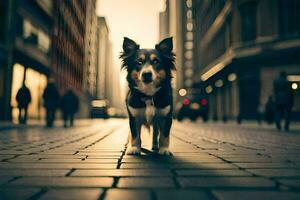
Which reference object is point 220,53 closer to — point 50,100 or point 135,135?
point 50,100

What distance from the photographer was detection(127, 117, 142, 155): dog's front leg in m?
4.70

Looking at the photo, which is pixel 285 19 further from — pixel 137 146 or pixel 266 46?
pixel 137 146

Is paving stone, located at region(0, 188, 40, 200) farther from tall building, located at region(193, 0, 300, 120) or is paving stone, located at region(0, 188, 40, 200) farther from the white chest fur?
tall building, located at region(193, 0, 300, 120)

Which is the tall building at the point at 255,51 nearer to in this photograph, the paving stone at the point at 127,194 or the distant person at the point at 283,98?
the distant person at the point at 283,98

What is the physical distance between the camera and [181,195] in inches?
92.4

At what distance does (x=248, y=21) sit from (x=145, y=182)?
90.3ft

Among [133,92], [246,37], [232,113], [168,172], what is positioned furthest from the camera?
[232,113]

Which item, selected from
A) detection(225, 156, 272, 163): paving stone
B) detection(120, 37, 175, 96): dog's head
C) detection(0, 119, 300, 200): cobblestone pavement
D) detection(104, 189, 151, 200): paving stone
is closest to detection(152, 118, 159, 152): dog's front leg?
detection(120, 37, 175, 96): dog's head

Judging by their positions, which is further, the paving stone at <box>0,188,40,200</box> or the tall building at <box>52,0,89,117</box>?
the tall building at <box>52,0,89,117</box>

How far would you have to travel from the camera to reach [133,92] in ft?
15.1

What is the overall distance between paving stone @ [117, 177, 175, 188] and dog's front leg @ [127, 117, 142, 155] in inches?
68.7

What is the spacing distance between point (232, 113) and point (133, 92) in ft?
88.7

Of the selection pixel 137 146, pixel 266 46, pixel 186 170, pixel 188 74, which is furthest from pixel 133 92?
pixel 188 74

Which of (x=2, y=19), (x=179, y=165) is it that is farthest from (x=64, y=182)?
(x=2, y=19)
